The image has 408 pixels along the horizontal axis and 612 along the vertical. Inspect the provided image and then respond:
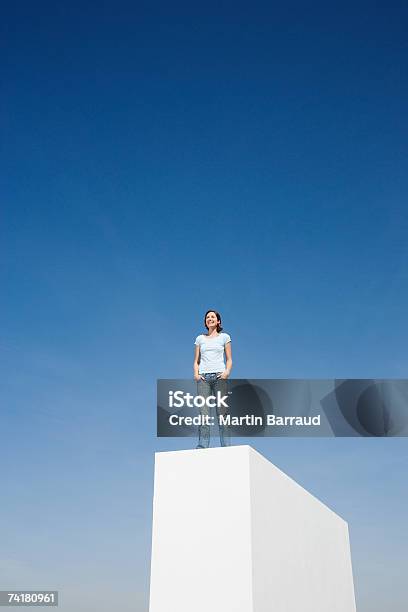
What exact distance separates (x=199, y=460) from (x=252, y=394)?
338 centimetres

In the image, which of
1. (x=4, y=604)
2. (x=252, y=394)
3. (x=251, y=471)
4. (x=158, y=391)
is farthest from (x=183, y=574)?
(x=4, y=604)

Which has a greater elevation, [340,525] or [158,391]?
[158,391]

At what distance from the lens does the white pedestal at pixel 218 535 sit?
17.9 ft

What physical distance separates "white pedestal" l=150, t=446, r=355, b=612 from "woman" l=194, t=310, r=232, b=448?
1.08 m

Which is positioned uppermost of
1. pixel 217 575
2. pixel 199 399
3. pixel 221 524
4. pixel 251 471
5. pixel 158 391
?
pixel 158 391

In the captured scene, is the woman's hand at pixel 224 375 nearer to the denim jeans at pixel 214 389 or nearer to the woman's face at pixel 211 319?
the denim jeans at pixel 214 389

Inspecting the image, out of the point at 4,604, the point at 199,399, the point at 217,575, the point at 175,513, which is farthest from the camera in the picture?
the point at 4,604

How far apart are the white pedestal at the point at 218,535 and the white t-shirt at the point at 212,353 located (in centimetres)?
125

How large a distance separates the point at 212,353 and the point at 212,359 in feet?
0.22

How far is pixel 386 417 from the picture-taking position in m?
10.3

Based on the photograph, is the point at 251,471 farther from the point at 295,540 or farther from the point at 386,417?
the point at 386,417

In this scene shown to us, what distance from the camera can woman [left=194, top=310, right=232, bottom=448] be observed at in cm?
706

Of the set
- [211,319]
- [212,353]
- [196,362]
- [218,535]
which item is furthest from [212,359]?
[218,535]

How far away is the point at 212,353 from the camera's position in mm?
7113
